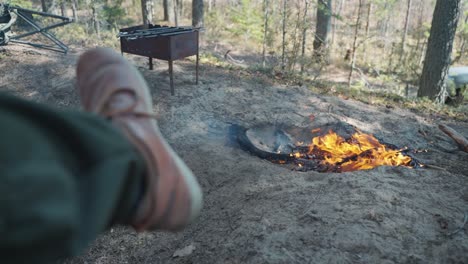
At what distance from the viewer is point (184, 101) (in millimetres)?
6508

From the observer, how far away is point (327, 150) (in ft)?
17.0

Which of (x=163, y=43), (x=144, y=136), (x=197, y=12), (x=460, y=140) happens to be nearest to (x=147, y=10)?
(x=197, y=12)

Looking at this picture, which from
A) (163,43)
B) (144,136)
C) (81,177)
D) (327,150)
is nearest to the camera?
(81,177)

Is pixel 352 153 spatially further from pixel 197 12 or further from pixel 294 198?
pixel 197 12

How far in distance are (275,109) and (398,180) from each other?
9.45 ft

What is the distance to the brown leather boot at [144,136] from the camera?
1.15m

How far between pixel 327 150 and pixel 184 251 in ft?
9.07

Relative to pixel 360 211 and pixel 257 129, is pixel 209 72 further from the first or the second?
pixel 360 211

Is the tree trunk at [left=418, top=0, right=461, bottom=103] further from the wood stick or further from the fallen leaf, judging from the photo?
the fallen leaf

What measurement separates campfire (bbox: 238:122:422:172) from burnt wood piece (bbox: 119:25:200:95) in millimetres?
1922

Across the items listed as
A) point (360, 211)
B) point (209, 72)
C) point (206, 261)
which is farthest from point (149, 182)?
point (209, 72)

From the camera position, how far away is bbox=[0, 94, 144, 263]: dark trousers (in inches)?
30.4

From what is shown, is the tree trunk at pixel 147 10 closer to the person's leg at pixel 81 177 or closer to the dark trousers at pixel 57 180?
the person's leg at pixel 81 177

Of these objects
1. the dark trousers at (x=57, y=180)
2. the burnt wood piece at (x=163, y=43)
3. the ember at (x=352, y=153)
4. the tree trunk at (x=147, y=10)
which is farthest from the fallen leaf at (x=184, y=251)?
the tree trunk at (x=147, y=10)
